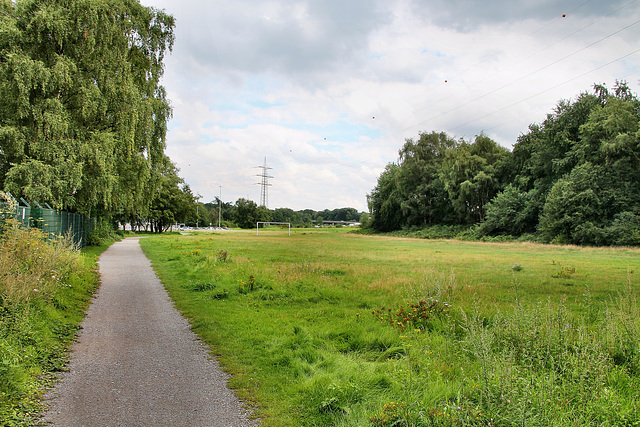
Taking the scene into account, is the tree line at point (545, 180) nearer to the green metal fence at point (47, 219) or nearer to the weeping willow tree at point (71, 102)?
the weeping willow tree at point (71, 102)

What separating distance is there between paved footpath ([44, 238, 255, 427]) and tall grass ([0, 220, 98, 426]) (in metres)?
0.23

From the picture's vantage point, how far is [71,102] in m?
18.0

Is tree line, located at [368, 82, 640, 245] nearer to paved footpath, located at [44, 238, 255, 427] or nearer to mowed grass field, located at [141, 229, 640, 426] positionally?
mowed grass field, located at [141, 229, 640, 426]

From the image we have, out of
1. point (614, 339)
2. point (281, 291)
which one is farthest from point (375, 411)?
point (281, 291)

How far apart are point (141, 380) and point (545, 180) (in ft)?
165

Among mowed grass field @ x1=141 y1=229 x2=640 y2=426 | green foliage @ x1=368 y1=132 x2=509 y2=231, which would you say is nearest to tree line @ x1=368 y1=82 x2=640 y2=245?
green foliage @ x1=368 y1=132 x2=509 y2=231

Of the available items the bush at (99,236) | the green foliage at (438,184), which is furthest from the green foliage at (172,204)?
the green foliage at (438,184)

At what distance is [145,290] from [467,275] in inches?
436

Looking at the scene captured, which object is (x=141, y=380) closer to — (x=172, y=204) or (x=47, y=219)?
(x=47, y=219)

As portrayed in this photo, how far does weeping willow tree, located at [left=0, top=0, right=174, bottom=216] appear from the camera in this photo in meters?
15.6

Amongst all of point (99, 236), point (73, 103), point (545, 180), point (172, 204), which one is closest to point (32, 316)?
point (73, 103)

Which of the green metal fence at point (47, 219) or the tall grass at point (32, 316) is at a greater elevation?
the green metal fence at point (47, 219)

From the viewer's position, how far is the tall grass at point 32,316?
3.99 meters

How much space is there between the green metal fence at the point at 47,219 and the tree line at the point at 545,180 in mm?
40200
